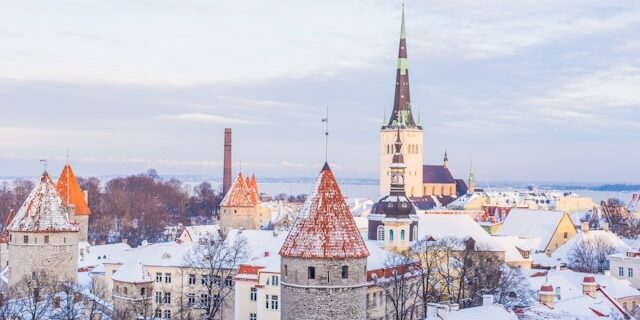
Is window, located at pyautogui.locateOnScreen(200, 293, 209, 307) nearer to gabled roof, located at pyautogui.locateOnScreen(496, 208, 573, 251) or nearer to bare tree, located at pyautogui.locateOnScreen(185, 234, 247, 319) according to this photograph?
bare tree, located at pyautogui.locateOnScreen(185, 234, 247, 319)

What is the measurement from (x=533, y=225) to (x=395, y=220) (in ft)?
89.4

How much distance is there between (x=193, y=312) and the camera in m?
46.1

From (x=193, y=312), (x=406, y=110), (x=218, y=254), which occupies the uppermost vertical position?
(x=406, y=110)

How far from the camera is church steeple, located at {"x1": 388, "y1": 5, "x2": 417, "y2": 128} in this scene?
104 metres

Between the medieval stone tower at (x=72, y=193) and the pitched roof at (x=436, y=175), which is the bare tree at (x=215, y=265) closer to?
the medieval stone tower at (x=72, y=193)

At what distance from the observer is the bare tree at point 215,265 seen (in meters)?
44.7

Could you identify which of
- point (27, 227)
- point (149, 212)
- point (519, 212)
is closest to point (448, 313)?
point (27, 227)

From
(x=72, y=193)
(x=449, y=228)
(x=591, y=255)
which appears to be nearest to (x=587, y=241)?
(x=591, y=255)

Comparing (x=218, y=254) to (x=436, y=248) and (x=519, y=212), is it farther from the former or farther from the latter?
(x=519, y=212)

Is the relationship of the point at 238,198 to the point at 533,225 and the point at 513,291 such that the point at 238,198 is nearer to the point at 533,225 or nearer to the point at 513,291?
the point at 533,225

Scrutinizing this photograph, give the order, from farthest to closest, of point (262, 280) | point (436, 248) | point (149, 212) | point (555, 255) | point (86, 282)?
point (149, 212), point (555, 255), point (86, 282), point (436, 248), point (262, 280)

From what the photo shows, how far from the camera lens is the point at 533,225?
7644 centimetres

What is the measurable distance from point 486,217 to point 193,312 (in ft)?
157

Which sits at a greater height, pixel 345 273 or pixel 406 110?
pixel 406 110
